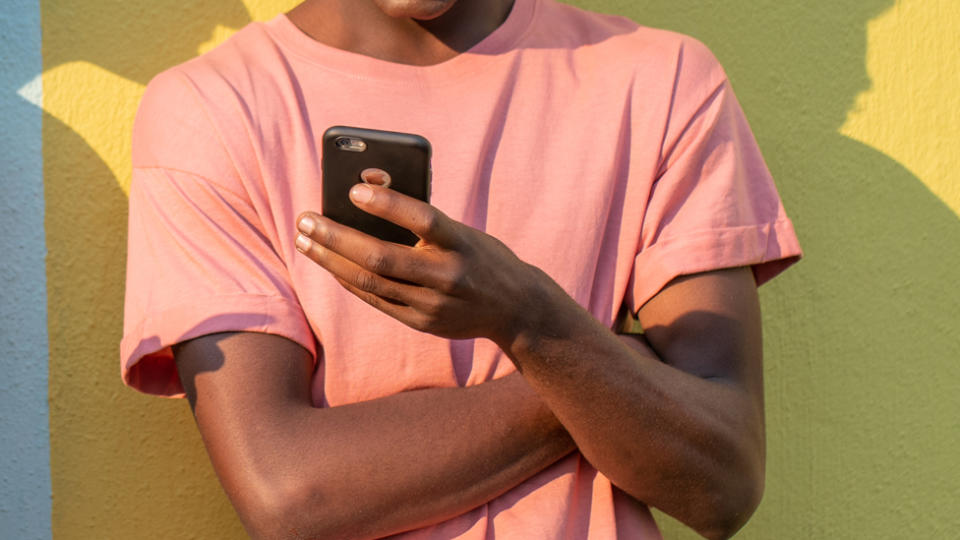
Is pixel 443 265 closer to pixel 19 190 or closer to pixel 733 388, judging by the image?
pixel 733 388

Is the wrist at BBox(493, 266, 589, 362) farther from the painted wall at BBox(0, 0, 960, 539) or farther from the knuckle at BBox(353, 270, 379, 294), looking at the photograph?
the painted wall at BBox(0, 0, 960, 539)

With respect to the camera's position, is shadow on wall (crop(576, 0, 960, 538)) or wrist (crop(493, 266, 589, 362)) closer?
wrist (crop(493, 266, 589, 362))

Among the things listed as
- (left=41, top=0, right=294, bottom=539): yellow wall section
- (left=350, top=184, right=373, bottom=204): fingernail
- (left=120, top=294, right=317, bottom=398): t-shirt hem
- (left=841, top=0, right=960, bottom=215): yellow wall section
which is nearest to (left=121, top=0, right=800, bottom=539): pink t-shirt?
(left=120, top=294, right=317, bottom=398): t-shirt hem

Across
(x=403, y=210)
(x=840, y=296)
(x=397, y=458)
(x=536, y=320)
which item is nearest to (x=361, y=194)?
(x=403, y=210)

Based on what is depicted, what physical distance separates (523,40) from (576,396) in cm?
70

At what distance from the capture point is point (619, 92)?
183 centimetres

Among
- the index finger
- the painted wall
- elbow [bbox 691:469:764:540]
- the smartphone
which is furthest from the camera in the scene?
the painted wall

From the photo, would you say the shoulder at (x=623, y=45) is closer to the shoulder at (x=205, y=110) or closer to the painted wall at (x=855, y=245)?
the painted wall at (x=855, y=245)

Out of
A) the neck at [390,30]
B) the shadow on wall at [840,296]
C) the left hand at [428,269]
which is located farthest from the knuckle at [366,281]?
the shadow on wall at [840,296]

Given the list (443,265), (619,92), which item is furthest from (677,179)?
(443,265)

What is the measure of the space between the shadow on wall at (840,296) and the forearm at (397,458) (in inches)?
35.8

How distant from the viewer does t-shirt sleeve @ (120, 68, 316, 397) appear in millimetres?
1628

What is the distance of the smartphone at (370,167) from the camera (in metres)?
1.34

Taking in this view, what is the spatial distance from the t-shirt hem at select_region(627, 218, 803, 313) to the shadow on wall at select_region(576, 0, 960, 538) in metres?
0.58
